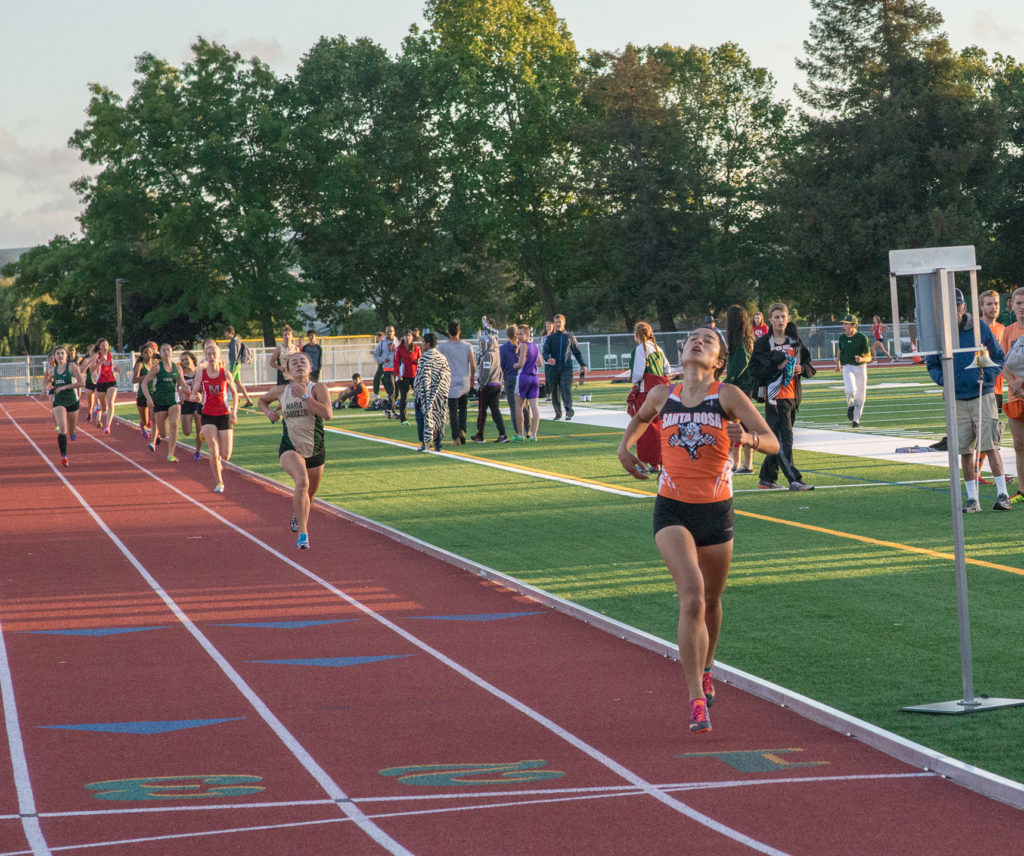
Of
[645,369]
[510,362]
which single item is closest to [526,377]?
[510,362]

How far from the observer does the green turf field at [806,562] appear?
7.13 meters

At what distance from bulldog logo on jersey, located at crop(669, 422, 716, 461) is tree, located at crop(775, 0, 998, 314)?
2331 inches

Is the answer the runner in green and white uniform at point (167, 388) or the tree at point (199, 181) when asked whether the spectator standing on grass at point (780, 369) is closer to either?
the runner in green and white uniform at point (167, 388)

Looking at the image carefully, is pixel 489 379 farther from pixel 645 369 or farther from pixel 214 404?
pixel 645 369

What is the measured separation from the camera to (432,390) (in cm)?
2192

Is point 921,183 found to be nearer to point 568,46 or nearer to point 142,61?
point 568,46

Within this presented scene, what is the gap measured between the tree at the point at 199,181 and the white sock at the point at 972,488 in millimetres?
57330

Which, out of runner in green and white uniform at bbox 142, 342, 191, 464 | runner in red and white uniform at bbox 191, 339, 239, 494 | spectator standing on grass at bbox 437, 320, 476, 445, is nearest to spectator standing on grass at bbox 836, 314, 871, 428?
spectator standing on grass at bbox 437, 320, 476, 445

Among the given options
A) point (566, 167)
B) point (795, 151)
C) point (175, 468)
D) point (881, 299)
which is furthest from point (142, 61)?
point (175, 468)

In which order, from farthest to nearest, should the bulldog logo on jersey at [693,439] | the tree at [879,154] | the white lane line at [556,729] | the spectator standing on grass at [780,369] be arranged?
the tree at [879,154]
the spectator standing on grass at [780,369]
the bulldog logo on jersey at [693,439]
the white lane line at [556,729]

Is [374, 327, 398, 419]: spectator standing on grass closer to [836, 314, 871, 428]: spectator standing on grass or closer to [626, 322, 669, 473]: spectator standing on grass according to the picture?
[836, 314, 871, 428]: spectator standing on grass

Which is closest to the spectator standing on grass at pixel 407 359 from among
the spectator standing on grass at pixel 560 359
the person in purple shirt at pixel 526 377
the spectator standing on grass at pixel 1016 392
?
the spectator standing on grass at pixel 560 359

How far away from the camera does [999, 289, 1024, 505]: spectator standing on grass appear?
11.6 m

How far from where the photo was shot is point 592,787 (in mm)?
5723
